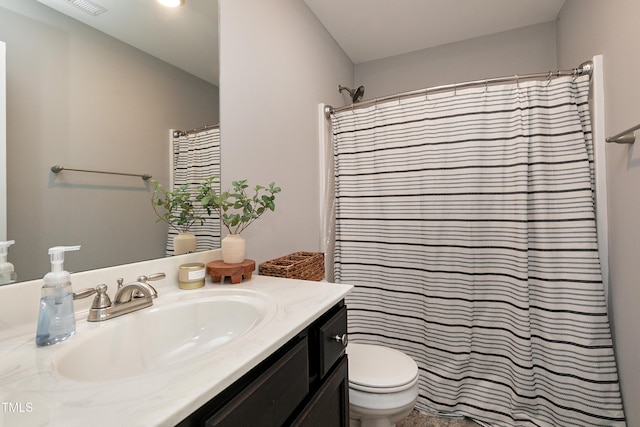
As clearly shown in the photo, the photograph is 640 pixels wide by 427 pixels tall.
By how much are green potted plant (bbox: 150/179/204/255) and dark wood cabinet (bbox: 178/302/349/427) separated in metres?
0.60

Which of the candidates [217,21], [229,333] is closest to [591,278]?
[229,333]

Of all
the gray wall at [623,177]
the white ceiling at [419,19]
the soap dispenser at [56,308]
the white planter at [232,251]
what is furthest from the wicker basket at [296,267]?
the white ceiling at [419,19]

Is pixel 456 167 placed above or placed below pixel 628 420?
above

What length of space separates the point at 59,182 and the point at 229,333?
62 cm

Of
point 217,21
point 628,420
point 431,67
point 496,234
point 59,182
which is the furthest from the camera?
point 431,67

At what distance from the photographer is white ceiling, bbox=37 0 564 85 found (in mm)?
905

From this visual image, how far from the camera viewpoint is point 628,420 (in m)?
1.25

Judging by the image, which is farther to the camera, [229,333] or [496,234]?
[496,234]

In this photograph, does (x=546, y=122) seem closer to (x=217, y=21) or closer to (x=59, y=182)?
(x=217, y=21)

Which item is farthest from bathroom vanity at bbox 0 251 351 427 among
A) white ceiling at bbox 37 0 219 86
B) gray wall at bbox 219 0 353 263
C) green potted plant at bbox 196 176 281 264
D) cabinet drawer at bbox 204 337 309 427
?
white ceiling at bbox 37 0 219 86

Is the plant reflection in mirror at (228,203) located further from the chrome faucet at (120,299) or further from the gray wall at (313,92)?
the chrome faucet at (120,299)

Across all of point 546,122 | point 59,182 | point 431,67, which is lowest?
point 59,182

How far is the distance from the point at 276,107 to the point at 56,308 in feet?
4.06

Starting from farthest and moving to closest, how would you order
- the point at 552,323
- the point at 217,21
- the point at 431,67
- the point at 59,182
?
1. the point at 431,67
2. the point at 552,323
3. the point at 217,21
4. the point at 59,182
